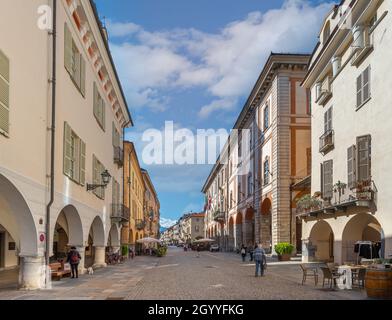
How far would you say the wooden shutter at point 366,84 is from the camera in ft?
70.0

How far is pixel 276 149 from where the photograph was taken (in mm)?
43812

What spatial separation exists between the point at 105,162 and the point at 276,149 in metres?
17.1

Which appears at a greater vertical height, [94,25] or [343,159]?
[94,25]

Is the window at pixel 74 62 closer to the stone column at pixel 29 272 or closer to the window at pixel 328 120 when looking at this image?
the stone column at pixel 29 272

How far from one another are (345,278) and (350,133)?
296 inches

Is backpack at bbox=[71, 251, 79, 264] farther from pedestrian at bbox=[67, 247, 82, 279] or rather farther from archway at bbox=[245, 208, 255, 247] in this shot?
archway at bbox=[245, 208, 255, 247]

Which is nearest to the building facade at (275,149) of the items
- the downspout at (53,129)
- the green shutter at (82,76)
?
the green shutter at (82,76)

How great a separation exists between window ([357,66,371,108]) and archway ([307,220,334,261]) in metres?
10.2

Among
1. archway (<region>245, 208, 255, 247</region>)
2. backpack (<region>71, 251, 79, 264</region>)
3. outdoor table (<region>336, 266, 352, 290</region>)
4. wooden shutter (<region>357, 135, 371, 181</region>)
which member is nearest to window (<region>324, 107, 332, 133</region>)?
wooden shutter (<region>357, 135, 371, 181</region>)

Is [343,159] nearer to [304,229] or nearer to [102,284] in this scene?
[304,229]

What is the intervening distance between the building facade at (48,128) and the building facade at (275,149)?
17.9 metres

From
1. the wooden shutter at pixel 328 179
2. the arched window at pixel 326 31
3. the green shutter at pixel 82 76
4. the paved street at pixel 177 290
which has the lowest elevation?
the paved street at pixel 177 290

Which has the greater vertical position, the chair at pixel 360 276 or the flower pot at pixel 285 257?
the chair at pixel 360 276
